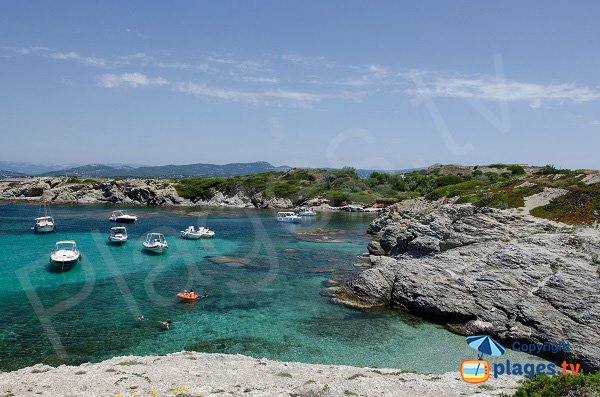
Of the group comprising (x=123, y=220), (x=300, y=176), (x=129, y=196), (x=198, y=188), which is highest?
(x=300, y=176)

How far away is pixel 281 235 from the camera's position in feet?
259

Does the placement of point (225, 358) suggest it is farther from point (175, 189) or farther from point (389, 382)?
point (175, 189)

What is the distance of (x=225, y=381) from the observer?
62.2 feet

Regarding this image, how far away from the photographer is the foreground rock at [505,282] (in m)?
27.3

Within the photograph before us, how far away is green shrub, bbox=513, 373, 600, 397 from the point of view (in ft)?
41.0

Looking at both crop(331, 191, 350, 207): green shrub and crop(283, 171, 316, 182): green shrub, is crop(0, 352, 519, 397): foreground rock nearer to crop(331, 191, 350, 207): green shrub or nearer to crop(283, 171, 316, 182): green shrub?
crop(331, 191, 350, 207): green shrub

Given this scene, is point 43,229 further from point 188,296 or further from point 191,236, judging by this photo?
point 188,296

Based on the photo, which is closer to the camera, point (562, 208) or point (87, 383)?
point (87, 383)

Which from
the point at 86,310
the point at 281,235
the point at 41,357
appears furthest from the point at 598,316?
the point at 281,235

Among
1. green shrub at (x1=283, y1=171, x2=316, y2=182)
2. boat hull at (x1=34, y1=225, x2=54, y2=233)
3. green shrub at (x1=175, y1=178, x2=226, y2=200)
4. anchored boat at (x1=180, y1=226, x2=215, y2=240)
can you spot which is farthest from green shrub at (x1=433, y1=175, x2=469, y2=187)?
boat hull at (x1=34, y1=225, x2=54, y2=233)

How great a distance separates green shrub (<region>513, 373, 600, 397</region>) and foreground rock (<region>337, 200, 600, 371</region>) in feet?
49.5

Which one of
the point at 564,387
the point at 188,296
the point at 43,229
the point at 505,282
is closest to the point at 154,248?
the point at 188,296

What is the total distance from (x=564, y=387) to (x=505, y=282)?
2045 cm

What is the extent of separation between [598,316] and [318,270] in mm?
28568
